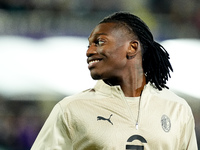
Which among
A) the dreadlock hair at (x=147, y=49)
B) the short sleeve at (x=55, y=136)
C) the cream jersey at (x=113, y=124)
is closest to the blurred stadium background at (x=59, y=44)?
the dreadlock hair at (x=147, y=49)

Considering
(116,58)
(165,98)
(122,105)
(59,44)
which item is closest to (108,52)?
(116,58)

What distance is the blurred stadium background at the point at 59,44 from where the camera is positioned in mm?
6266

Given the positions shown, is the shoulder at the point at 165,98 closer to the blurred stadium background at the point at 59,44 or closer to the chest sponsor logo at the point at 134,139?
→ the chest sponsor logo at the point at 134,139

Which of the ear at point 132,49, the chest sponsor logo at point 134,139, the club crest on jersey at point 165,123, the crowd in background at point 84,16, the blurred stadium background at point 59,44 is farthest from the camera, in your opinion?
the crowd in background at point 84,16

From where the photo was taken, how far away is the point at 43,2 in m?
6.69

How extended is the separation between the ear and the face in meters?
0.02

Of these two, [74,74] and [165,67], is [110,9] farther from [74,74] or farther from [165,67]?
[165,67]

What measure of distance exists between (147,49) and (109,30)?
261 millimetres

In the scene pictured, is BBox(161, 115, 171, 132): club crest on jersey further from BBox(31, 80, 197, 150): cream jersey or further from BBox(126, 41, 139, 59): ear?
BBox(126, 41, 139, 59): ear

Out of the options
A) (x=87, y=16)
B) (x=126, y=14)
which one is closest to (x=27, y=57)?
(x=87, y=16)

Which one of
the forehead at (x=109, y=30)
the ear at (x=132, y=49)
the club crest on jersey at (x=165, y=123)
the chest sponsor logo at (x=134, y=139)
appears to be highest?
the forehead at (x=109, y=30)

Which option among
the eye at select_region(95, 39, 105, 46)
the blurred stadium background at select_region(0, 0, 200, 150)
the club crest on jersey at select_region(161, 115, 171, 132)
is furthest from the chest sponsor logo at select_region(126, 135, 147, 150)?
the blurred stadium background at select_region(0, 0, 200, 150)

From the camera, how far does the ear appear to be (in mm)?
2467

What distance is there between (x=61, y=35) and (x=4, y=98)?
1.14 meters
